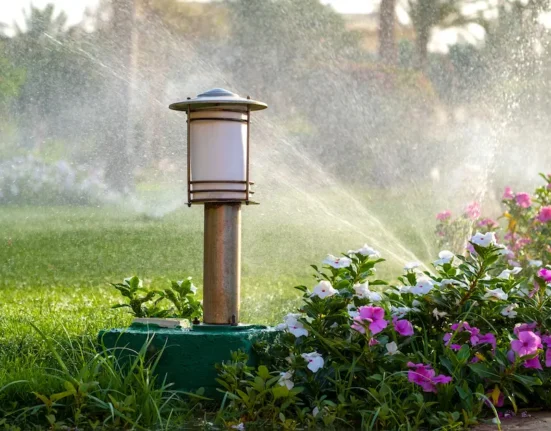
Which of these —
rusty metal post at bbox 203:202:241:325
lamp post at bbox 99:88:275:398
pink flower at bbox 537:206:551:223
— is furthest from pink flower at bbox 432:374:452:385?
pink flower at bbox 537:206:551:223

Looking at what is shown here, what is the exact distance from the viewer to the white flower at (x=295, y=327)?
10.9 feet

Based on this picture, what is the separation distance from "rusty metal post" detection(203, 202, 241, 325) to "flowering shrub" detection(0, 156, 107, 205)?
29.2ft

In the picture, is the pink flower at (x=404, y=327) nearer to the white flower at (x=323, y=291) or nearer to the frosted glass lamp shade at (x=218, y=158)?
the white flower at (x=323, y=291)

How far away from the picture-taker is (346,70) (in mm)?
14695

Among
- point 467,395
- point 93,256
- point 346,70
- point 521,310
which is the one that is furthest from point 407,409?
point 346,70

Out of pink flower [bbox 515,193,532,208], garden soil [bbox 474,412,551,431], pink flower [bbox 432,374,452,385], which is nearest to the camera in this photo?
garden soil [bbox 474,412,551,431]

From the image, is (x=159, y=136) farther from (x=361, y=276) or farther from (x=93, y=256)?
(x=361, y=276)

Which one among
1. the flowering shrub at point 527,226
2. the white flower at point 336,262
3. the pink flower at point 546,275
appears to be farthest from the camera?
the flowering shrub at point 527,226

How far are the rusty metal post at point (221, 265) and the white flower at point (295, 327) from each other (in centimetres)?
25

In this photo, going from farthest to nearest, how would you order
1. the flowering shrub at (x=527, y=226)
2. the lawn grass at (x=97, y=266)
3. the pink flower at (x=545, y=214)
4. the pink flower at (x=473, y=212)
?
the pink flower at (x=473, y=212), the flowering shrub at (x=527, y=226), the pink flower at (x=545, y=214), the lawn grass at (x=97, y=266)

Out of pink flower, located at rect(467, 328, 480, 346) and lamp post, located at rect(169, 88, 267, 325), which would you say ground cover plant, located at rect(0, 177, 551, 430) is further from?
lamp post, located at rect(169, 88, 267, 325)

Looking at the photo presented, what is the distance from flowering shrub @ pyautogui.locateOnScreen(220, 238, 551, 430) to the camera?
2.98 meters

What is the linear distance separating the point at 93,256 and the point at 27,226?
2.32 metres

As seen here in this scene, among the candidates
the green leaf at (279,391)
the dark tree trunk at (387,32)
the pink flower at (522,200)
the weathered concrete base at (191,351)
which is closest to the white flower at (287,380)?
the green leaf at (279,391)
